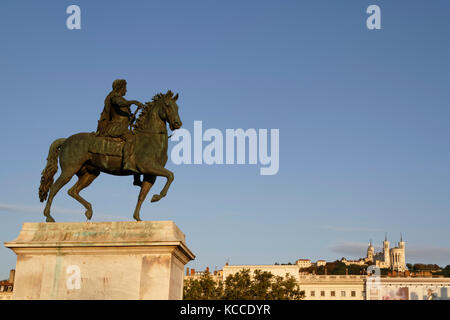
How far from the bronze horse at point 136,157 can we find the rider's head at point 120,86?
0.87 meters

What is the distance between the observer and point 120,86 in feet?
50.9

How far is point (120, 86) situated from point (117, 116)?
0.82 meters

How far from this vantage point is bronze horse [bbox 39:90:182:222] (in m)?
14.5

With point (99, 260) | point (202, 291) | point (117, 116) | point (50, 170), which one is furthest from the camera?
point (202, 291)

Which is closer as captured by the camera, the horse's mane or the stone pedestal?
the stone pedestal

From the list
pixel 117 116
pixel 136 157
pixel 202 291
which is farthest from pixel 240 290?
pixel 136 157

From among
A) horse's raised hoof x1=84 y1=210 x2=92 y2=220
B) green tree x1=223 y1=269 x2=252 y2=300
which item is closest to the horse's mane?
horse's raised hoof x1=84 y1=210 x2=92 y2=220

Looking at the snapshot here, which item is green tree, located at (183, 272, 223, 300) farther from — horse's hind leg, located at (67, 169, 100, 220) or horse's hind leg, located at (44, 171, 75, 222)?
horse's hind leg, located at (44, 171, 75, 222)

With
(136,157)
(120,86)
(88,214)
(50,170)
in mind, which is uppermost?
(120,86)

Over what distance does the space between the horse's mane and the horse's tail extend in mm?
2087

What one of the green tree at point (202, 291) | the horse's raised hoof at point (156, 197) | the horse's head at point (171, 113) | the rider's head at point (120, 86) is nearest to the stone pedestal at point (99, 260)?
the horse's raised hoof at point (156, 197)

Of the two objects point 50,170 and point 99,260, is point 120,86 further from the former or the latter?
point 99,260
